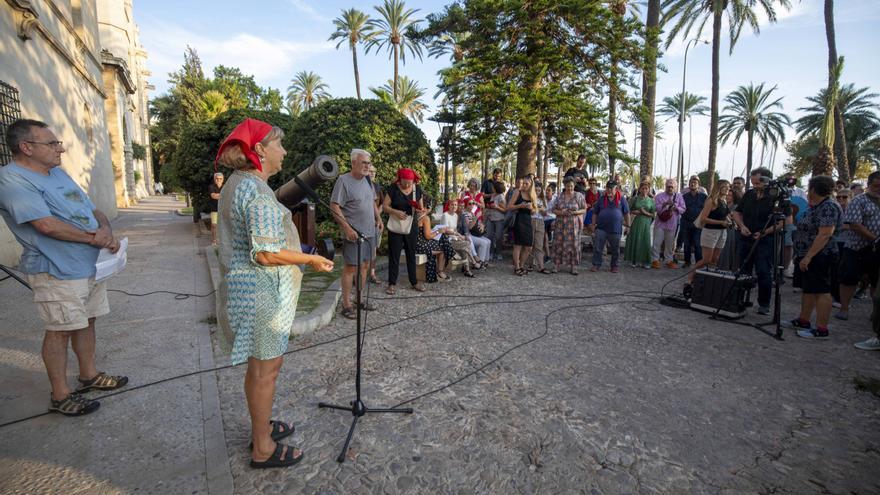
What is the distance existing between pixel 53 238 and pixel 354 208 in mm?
2911

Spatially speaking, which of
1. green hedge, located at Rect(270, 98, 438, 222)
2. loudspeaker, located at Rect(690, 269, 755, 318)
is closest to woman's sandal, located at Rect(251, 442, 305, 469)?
loudspeaker, located at Rect(690, 269, 755, 318)

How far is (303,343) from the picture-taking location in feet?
14.5

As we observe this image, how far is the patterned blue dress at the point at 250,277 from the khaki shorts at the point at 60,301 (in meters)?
1.47

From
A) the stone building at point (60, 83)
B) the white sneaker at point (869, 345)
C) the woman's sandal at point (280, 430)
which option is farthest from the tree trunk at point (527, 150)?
the stone building at point (60, 83)

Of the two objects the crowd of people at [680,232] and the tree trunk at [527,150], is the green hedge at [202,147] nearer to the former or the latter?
the tree trunk at [527,150]

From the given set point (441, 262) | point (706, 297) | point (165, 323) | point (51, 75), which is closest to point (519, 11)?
point (441, 262)

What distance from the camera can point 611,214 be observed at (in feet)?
29.1

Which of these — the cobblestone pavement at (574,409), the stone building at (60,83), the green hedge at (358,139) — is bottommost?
the cobblestone pavement at (574,409)

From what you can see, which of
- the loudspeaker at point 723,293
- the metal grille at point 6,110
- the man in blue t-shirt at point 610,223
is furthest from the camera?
the man in blue t-shirt at point 610,223

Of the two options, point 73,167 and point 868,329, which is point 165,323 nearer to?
point 868,329

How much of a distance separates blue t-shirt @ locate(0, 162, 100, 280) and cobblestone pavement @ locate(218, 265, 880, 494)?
4.57 feet

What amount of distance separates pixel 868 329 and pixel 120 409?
8.06 meters

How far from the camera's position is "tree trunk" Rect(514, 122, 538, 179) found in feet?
→ 36.4

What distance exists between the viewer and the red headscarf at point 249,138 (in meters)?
2.19
